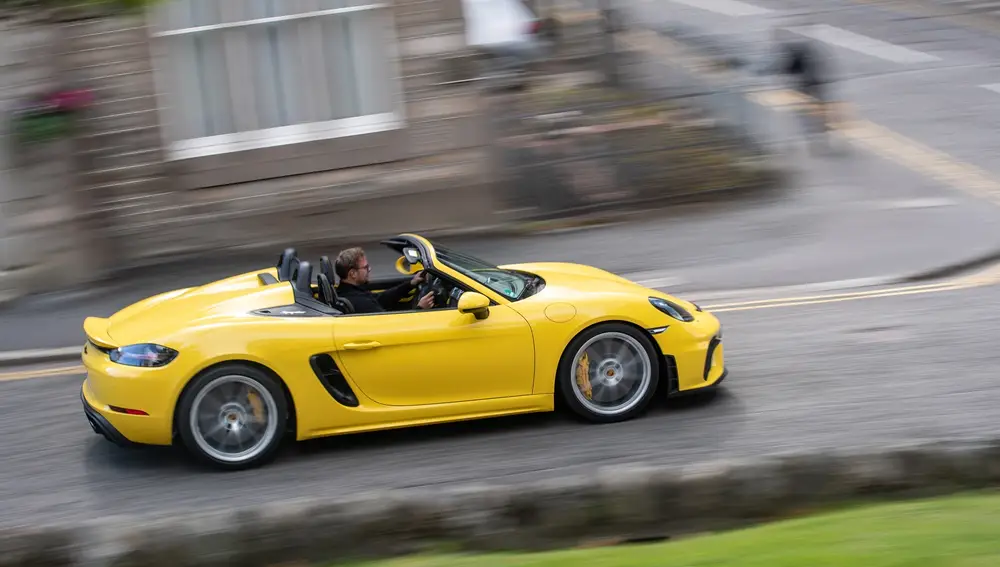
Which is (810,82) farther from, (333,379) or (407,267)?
(333,379)

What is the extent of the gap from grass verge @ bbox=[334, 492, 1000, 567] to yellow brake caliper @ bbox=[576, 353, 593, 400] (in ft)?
6.77

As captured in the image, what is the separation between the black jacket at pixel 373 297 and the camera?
7648 millimetres

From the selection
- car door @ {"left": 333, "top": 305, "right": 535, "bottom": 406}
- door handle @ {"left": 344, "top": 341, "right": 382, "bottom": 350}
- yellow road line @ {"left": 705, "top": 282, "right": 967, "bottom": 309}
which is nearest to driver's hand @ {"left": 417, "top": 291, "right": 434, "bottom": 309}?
car door @ {"left": 333, "top": 305, "right": 535, "bottom": 406}

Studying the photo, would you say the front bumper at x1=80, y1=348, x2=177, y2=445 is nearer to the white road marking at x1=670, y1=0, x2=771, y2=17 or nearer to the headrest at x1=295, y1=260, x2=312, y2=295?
the headrest at x1=295, y1=260, x2=312, y2=295

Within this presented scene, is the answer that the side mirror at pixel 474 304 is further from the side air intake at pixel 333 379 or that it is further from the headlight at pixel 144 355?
the headlight at pixel 144 355

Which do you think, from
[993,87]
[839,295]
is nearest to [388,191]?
[839,295]

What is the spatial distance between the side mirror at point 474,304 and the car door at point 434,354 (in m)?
0.04

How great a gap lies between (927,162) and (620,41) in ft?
28.9

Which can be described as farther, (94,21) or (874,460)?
(94,21)

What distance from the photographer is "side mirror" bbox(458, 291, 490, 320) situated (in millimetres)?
7262

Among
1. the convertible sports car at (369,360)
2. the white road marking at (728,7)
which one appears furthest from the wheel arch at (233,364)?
the white road marking at (728,7)

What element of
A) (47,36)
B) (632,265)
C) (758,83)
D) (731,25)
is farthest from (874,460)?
(731,25)

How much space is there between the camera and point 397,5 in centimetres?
1305

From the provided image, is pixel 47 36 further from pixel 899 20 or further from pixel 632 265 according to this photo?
pixel 899 20
